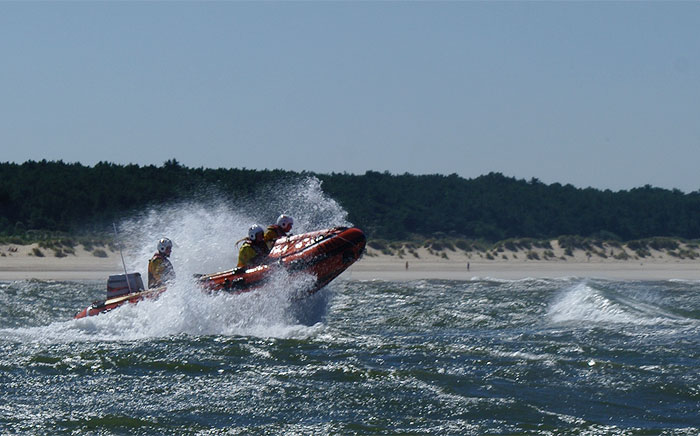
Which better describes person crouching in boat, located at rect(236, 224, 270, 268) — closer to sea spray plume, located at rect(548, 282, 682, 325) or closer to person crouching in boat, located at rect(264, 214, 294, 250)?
person crouching in boat, located at rect(264, 214, 294, 250)

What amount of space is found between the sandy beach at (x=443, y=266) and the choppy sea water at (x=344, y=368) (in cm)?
1124

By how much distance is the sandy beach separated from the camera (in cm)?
2997

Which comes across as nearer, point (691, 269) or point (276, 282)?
point (276, 282)

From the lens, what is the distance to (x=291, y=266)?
15789mm

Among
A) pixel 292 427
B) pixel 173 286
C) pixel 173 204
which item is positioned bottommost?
pixel 292 427

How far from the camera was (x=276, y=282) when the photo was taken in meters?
15.6

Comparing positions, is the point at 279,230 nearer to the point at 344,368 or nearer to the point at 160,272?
the point at 160,272

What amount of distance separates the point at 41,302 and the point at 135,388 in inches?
386

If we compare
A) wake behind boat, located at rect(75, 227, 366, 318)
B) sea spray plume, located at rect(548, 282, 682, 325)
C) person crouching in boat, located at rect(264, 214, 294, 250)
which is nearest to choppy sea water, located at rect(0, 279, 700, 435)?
sea spray plume, located at rect(548, 282, 682, 325)

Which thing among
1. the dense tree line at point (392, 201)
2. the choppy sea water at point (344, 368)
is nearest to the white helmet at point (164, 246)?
the choppy sea water at point (344, 368)

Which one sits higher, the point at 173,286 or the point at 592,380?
the point at 173,286

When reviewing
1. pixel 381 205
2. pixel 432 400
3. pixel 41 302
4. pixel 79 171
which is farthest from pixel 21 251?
pixel 432 400

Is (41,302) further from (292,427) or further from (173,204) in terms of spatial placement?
(173,204)

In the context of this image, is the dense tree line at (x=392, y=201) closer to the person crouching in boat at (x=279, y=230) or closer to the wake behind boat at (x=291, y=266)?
the person crouching in boat at (x=279, y=230)
